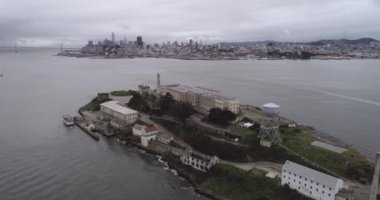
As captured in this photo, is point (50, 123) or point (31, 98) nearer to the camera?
point (50, 123)

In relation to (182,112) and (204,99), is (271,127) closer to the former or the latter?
(182,112)

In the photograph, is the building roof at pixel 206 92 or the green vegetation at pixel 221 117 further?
the building roof at pixel 206 92

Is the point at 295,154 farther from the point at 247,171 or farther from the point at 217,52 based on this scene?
the point at 217,52

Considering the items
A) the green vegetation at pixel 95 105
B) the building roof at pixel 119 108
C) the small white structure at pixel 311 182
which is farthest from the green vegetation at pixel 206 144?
the green vegetation at pixel 95 105

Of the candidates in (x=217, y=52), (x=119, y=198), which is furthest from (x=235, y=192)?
(x=217, y=52)

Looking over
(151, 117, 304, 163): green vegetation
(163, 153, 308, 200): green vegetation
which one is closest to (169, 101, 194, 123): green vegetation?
(151, 117, 304, 163): green vegetation

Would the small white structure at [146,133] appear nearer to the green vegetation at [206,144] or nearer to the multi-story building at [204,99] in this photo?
the green vegetation at [206,144]
